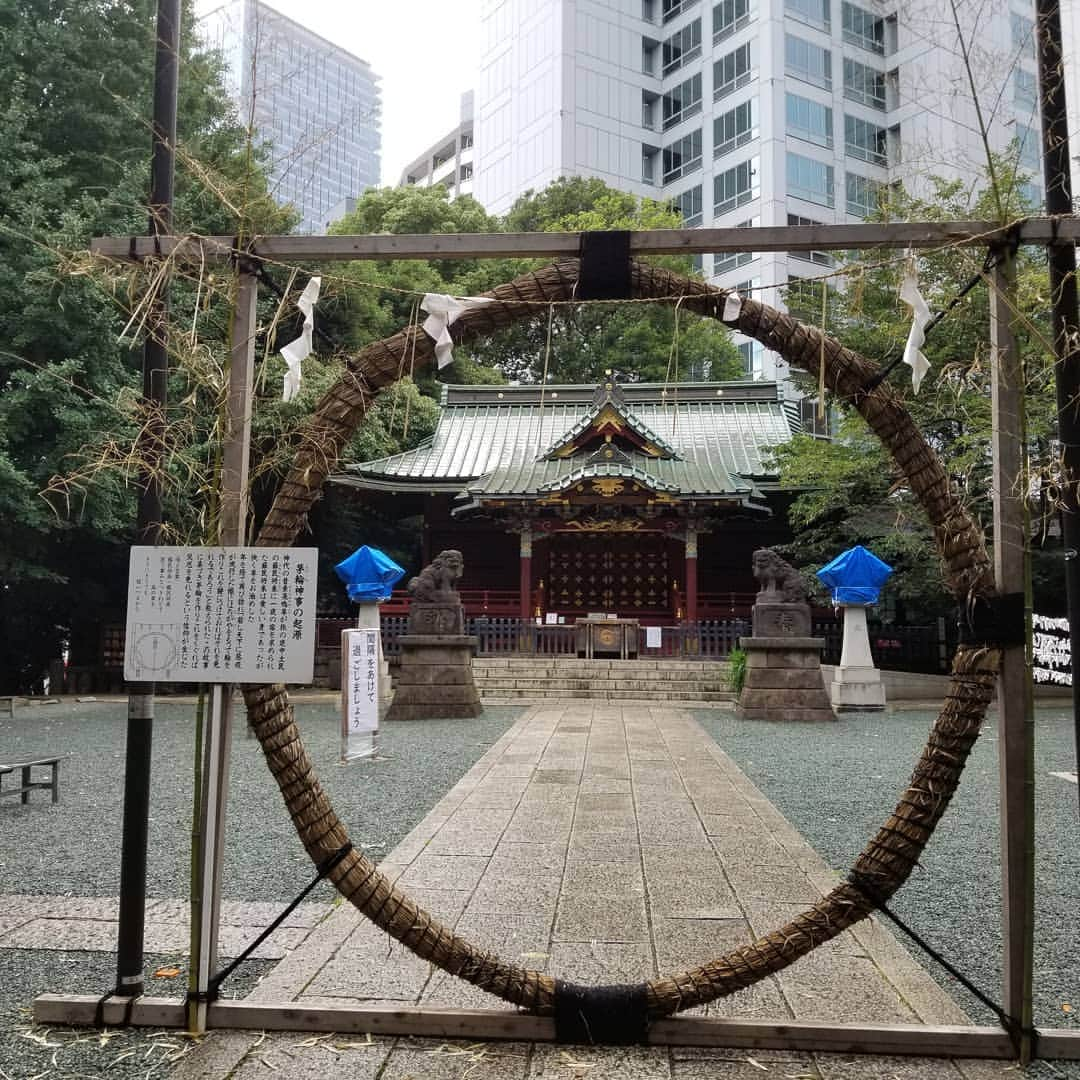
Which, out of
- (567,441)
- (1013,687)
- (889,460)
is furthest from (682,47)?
(1013,687)

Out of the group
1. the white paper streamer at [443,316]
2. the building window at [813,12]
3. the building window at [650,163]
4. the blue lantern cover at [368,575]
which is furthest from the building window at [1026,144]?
the building window at [650,163]

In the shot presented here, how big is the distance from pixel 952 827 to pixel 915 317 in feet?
15.3

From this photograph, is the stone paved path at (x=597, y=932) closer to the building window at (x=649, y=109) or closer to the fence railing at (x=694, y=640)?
the fence railing at (x=694, y=640)

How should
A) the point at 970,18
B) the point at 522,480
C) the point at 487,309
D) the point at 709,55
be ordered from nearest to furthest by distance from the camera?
the point at 487,309 < the point at 970,18 < the point at 522,480 < the point at 709,55

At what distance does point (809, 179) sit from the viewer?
3472 centimetres

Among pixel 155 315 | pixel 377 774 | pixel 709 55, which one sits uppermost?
pixel 709 55

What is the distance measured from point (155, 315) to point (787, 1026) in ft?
10.7

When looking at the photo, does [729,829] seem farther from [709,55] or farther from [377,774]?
[709,55]

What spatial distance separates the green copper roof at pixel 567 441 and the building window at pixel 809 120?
1801 centimetres

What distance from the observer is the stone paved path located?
2627mm

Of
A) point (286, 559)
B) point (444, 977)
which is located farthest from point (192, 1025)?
point (286, 559)

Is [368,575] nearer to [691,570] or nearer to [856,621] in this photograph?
[856,621]

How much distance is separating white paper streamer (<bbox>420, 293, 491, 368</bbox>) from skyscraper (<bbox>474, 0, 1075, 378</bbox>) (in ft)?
98.2

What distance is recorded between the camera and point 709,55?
37.6 m
